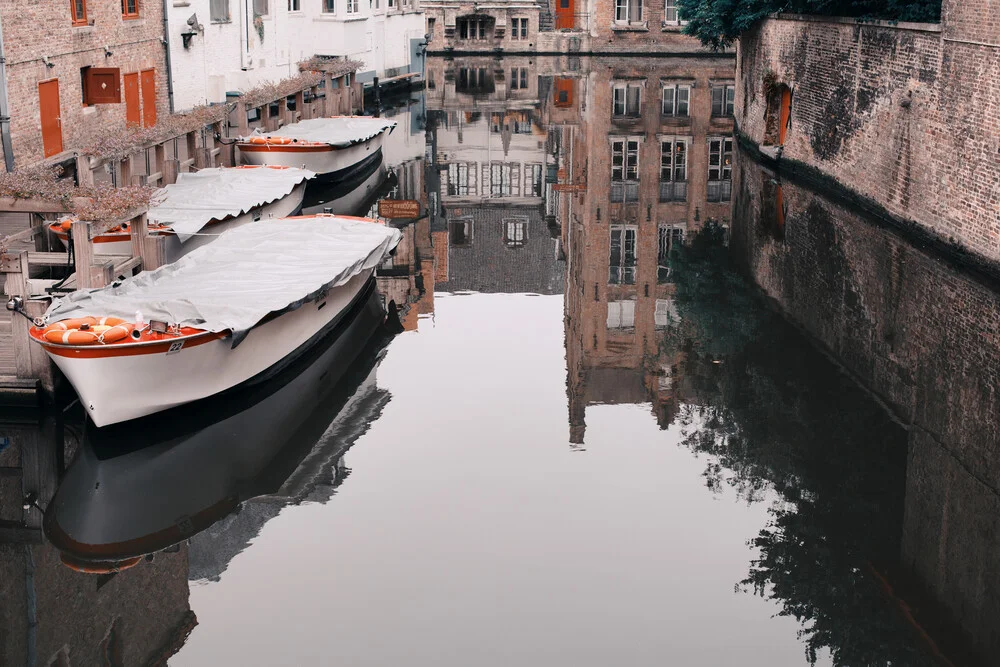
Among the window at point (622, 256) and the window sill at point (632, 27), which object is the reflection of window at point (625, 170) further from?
the window sill at point (632, 27)

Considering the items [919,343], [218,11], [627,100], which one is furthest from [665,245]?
[627,100]

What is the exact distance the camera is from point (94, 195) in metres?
15.2

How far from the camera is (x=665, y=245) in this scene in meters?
23.2

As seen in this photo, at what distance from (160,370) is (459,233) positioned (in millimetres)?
12968

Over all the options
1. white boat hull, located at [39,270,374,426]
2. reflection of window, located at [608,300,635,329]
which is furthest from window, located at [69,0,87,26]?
white boat hull, located at [39,270,374,426]

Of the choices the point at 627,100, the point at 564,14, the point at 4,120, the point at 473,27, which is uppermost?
the point at 564,14

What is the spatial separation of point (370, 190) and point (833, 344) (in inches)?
603

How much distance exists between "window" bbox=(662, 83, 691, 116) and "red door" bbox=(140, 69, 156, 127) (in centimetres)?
1937

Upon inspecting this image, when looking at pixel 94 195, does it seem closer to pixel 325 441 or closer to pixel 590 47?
pixel 325 441

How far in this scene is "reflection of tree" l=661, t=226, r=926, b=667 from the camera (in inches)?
361

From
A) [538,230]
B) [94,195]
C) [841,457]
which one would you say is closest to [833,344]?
[841,457]

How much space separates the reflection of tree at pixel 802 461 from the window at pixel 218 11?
61.4 feet

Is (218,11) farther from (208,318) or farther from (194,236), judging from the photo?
(208,318)

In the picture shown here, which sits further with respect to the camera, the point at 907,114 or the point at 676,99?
the point at 676,99
